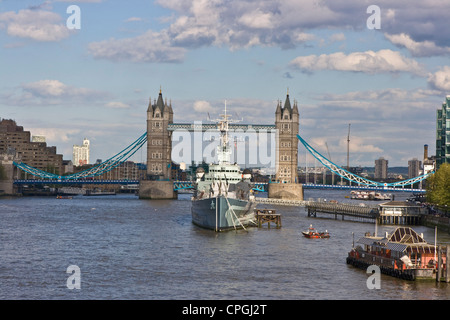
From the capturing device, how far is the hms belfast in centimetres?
7725

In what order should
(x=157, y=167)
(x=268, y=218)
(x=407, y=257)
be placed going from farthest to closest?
(x=157, y=167), (x=268, y=218), (x=407, y=257)

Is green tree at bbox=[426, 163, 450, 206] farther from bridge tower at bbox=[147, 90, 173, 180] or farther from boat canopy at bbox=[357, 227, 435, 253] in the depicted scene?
bridge tower at bbox=[147, 90, 173, 180]

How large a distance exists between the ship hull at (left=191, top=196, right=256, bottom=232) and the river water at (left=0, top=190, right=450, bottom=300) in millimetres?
1204

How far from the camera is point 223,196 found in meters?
76.0

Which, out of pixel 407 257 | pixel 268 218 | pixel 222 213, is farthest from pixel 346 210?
pixel 407 257

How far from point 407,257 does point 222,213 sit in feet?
98.8

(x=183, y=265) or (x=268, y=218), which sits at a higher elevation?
(x=268, y=218)

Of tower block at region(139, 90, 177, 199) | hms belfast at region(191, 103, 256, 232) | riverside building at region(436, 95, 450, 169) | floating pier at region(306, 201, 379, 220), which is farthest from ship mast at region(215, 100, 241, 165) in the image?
tower block at region(139, 90, 177, 199)

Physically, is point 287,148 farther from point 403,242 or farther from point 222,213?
point 403,242
